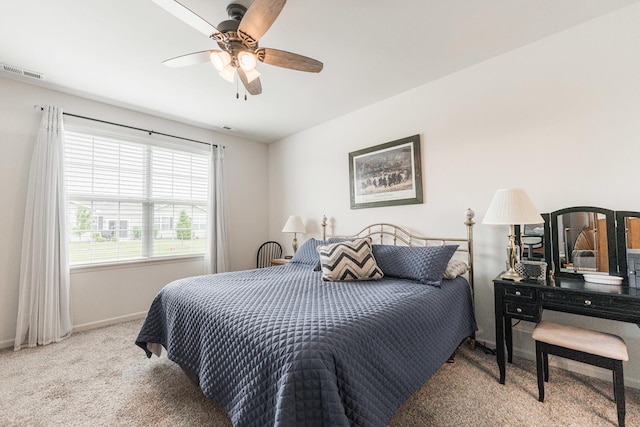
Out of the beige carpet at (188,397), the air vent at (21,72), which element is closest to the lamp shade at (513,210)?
the beige carpet at (188,397)

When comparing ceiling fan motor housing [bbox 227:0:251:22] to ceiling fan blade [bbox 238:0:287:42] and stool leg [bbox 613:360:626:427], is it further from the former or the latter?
stool leg [bbox 613:360:626:427]

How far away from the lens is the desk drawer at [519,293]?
1806mm

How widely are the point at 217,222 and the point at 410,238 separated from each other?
2.64 metres

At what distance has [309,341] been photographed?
1086mm

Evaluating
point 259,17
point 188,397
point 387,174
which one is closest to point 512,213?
point 387,174

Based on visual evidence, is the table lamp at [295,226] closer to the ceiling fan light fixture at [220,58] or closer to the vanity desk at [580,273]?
the ceiling fan light fixture at [220,58]

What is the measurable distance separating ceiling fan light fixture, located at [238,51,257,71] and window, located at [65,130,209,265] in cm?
243

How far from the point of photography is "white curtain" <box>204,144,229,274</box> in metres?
3.83

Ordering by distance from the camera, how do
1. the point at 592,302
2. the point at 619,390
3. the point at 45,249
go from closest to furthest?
1. the point at 619,390
2. the point at 592,302
3. the point at 45,249

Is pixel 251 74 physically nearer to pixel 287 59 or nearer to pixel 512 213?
pixel 287 59

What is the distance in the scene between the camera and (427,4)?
1.77m

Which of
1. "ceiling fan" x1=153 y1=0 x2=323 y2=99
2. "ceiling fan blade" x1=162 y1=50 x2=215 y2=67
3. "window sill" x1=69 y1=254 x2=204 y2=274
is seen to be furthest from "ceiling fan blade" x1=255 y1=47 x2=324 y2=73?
"window sill" x1=69 y1=254 x2=204 y2=274

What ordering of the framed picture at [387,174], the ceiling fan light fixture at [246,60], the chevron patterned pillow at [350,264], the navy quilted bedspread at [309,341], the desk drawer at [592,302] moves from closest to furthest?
the navy quilted bedspread at [309,341]
the desk drawer at [592,302]
the ceiling fan light fixture at [246,60]
the chevron patterned pillow at [350,264]
the framed picture at [387,174]

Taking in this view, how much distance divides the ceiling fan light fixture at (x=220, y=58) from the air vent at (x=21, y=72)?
83.4 inches
